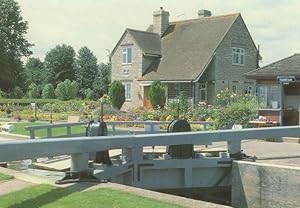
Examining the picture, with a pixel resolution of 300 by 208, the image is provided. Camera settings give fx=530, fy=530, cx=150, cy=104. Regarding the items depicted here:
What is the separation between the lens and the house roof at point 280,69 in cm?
2605

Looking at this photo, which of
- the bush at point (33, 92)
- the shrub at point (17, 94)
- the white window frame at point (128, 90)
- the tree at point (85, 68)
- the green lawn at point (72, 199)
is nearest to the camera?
the green lawn at point (72, 199)

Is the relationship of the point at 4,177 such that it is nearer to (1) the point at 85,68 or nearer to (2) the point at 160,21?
(2) the point at 160,21

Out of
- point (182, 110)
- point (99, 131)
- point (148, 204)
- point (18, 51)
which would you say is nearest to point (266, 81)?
point (182, 110)

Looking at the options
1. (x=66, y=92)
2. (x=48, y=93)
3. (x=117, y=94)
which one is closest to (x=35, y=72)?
(x=48, y=93)

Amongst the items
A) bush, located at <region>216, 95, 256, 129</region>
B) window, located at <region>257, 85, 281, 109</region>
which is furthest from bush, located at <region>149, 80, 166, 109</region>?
window, located at <region>257, 85, 281, 109</region>

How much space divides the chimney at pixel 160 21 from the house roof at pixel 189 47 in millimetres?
713

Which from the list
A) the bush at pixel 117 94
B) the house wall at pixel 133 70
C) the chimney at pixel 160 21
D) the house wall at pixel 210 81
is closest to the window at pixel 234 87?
the house wall at pixel 210 81

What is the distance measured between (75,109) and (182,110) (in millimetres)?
14214

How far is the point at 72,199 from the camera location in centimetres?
780

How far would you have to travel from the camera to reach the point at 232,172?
13.0 meters

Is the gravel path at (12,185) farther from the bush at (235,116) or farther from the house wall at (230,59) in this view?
the house wall at (230,59)

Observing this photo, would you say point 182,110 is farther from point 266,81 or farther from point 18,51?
point 18,51

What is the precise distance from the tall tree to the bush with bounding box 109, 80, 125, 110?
23.3 metres

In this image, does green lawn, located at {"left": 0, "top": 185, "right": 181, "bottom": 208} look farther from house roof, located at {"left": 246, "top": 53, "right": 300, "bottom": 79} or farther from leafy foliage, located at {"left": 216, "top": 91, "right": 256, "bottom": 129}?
house roof, located at {"left": 246, "top": 53, "right": 300, "bottom": 79}
